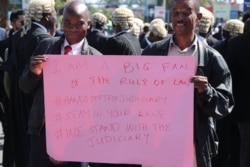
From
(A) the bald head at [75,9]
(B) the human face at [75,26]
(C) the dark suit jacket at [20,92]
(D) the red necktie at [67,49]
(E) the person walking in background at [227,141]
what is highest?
(A) the bald head at [75,9]

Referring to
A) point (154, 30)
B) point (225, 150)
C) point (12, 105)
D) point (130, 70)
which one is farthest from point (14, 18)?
point (130, 70)

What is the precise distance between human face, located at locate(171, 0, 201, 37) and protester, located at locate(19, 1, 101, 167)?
0.58 metres

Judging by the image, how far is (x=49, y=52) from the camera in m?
3.60

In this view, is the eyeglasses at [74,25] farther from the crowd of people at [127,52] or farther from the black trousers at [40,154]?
the black trousers at [40,154]

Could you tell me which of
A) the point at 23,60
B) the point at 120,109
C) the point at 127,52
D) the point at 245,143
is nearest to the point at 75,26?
the point at 120,109

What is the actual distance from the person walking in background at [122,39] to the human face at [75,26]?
254 cm

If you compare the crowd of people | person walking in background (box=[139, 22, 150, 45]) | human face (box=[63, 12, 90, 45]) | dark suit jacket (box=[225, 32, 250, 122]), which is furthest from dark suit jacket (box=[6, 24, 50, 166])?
person walking in background (box=[139, 22, 150, 45])

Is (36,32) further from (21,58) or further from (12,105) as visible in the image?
(12,105)

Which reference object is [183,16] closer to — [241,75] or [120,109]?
[120,109]

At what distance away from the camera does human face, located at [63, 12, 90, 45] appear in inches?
138

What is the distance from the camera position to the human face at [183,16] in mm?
3291

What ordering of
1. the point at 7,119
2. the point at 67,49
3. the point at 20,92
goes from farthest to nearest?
the point at 7,119 → the point at 20,92 → the point at 67,49

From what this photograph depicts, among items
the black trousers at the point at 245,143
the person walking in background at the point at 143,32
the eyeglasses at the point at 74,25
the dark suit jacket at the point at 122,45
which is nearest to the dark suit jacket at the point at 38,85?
the eyeglasses at the point at 74,25

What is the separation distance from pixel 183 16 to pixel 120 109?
629 mm
